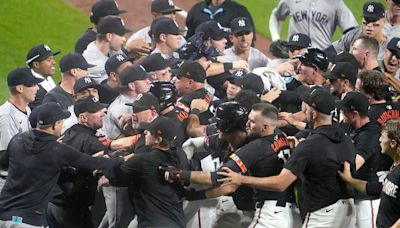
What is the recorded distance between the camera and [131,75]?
10.4 metres

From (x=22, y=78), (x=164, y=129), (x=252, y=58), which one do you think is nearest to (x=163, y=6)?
(x=252, y=58)

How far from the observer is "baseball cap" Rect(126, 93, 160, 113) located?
31.0 ft

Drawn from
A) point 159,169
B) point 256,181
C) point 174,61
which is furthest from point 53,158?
point 174,61

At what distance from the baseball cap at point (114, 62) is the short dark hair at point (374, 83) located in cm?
295

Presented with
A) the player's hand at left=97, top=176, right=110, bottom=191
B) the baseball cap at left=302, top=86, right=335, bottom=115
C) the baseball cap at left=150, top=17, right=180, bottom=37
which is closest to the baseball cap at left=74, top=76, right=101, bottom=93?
the player's hand at left=97, top=176, right=110, bottom=191

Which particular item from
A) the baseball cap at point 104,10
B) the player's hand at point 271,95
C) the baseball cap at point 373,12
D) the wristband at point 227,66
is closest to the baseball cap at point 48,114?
the player's hand at point 271,95

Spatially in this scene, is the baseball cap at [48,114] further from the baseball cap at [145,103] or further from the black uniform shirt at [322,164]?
the black uniform shirt at [322,164]

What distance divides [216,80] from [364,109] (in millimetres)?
2760

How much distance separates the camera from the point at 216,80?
11406 mm

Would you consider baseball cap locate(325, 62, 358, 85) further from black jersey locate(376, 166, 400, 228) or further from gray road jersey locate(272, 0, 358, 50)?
gray road jersey locate(272, 0, 358, 50)

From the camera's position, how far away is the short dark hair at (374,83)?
9312 millimetres

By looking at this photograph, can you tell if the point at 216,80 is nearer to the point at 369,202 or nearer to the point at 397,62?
the point at 397,62

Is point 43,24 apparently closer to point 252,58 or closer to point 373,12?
point 252,58

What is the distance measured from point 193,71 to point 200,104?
1.17 feet
